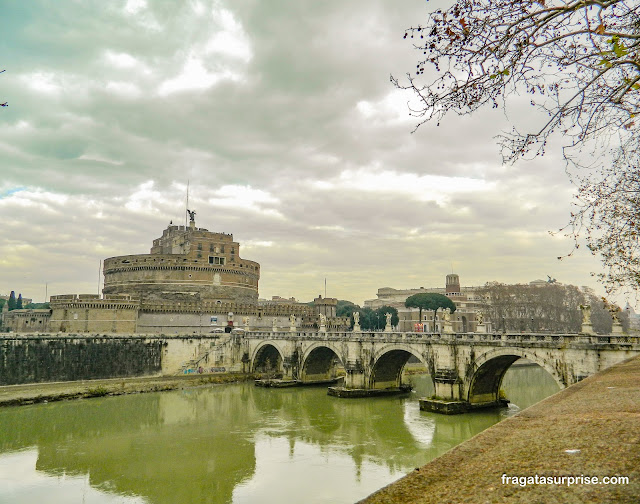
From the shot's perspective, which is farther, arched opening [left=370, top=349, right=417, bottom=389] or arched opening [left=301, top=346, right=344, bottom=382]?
arched opening [left=301, top=346, right=344, bottom=382]

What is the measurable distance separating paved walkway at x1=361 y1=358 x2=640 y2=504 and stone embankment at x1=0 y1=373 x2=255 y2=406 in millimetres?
31270

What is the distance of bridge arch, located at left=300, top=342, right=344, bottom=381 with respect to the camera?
4041 centimetres

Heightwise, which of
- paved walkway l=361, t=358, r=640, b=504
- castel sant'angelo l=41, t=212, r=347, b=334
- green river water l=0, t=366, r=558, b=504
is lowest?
green river water l=0, t=366, r=558, b=504

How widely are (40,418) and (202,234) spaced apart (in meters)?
43.0

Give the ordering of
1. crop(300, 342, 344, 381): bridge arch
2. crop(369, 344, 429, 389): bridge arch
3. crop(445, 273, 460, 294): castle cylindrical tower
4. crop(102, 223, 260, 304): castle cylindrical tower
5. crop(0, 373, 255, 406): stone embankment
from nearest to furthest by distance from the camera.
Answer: crop(0, 373, 255, 406): stone embankment, crop(369, 344, 429, 389): bridge arch, crop(300, 342, 344, 381): bridge arch, crop(102, 223, 260, 304): castle cylindrical tower, crop(445, 273, 460, 294): castle cylindrical tower

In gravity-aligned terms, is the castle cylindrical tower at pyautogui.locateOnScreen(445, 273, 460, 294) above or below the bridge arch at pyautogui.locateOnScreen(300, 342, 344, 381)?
above

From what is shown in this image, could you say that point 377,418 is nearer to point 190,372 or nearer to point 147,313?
point 190,372

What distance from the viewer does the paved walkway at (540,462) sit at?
4.25 meters

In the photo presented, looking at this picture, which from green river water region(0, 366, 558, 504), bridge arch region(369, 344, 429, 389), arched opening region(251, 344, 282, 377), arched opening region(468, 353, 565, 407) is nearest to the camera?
green river water region(0, 366, 558, 504)

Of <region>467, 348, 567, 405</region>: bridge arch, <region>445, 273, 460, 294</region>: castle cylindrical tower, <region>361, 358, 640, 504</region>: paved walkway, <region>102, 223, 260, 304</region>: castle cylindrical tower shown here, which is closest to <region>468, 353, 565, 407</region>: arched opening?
<region>467, 348, 567, 405</region>: bridge arch

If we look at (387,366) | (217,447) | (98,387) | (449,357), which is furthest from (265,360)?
(217,447)

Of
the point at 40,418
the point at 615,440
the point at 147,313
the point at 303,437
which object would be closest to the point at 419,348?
the point at 303,437

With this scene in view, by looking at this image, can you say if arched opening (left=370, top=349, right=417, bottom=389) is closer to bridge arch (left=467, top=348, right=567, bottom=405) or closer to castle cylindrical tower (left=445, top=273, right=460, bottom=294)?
bridge arch (left=467, top=348, right=567, bottom=405)

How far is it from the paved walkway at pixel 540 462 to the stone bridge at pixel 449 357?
1581 cm
